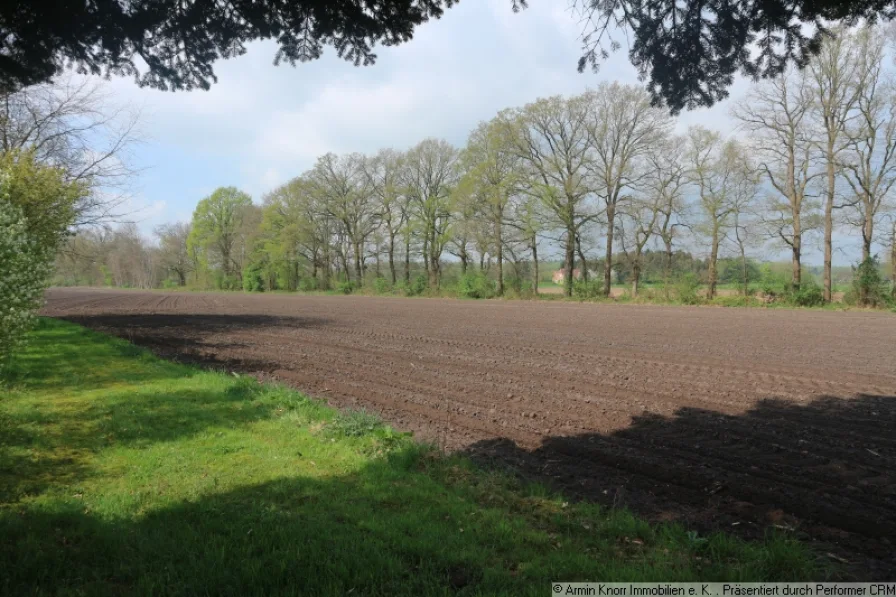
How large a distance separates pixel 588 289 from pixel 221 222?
56.2 m

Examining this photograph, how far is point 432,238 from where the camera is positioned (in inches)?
1972

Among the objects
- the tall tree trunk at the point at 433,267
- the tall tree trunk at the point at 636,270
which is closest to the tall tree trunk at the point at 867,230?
the tall tree trunk at the point at 636,270

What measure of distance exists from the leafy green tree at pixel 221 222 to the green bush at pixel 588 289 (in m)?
51.0

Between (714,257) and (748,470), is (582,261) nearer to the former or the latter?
(714,257)

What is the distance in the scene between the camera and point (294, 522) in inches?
139

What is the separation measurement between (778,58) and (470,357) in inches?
359

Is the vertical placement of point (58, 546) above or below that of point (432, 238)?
below

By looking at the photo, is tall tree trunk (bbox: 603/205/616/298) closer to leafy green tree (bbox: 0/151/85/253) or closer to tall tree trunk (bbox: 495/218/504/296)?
tall tree trunk (bbox: 495/218/504/296)

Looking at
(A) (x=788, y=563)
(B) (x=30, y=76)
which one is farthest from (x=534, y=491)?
(B) (x=30, y=76)

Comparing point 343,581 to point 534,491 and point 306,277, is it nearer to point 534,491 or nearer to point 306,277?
point 534,491

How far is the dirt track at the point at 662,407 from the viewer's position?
4055 millimetres

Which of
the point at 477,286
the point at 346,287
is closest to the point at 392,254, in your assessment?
the point at 346,287

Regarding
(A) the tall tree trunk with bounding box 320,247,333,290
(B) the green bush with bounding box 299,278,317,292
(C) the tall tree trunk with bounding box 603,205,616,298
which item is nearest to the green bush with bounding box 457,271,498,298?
(C) the tall tree trunk with bounding box 603,205,616,298

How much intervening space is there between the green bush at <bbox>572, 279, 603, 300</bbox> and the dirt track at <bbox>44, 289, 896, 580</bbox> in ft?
66.0
